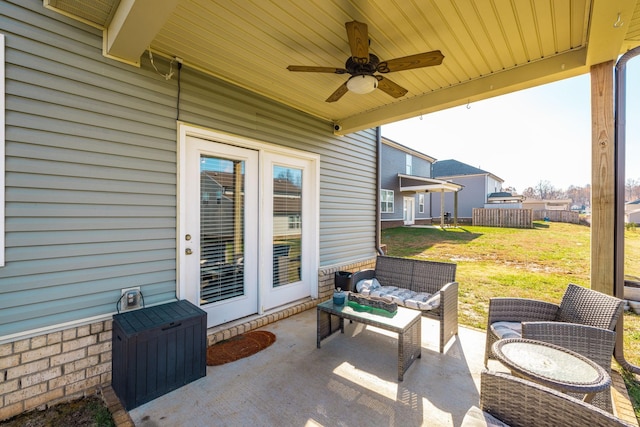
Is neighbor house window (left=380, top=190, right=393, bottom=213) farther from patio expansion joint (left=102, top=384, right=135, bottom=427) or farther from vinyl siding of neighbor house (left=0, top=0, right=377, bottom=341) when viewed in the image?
patio expansion joint (left=102, top=384, right=135, bottom=427)

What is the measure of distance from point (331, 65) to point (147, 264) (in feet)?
9.47

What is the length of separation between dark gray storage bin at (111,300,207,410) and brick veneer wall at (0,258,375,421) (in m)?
0.16

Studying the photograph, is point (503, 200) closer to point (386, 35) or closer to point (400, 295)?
point (400, 295)

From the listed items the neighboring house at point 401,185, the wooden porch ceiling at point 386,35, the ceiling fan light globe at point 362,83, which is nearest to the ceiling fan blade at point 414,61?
the ceiling fan light globe at point 362,83

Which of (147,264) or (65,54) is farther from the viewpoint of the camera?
(147,264)

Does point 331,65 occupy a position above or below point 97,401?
above

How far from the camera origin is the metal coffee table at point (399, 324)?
246cm

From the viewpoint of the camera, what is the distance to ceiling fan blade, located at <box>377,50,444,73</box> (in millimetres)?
2170

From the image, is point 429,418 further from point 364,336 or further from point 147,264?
point 147,264

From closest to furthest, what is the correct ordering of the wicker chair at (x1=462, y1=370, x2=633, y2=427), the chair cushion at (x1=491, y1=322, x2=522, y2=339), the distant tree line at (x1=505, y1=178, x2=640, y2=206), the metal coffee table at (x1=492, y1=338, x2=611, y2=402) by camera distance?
the wicker chair at (x1=462, y1=370, x2=633, y2=427), the metal coffee table at (x1=492, y1=338, x2=611, y2=402), the chair cushion at (x1=491, y1=322, x2=522, y2=339), the distant tree line at (x1=505, y1=178, x2=640, y2=206)

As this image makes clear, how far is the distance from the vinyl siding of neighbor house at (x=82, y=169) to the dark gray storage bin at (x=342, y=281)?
98.2 inches

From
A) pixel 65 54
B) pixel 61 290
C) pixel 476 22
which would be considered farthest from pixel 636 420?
pixel 65 54

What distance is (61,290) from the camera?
2.23 metres

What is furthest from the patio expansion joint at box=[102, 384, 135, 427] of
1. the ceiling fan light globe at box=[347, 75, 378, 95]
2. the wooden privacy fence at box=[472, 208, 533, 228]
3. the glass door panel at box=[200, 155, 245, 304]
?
the wooden privacy fence at box=[472, 208, 533, 228]
